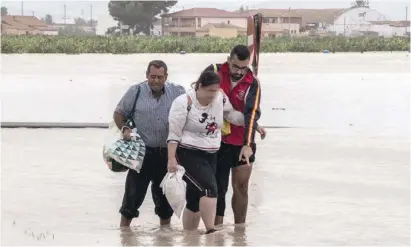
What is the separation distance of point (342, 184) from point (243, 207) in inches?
119

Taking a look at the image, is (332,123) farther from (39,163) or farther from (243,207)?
(243,207)

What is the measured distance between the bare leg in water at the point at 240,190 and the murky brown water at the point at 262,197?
0.43 ft

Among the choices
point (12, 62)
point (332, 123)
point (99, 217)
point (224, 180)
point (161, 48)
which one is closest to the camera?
point (224, 180)

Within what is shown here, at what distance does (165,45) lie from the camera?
231 ft

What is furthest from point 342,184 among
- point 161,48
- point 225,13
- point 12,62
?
point 225,13

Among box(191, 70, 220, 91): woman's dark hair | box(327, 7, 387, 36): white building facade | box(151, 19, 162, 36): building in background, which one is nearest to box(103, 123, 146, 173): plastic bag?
box(191, 70, 220, 91): woman's dark hair

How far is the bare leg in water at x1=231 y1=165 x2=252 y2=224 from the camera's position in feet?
28.2

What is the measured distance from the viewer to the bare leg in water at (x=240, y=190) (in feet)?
28.2

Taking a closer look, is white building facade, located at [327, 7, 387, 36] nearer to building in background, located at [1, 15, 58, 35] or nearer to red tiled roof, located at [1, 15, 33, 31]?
building in background, located at [1, 15, 58, 35]

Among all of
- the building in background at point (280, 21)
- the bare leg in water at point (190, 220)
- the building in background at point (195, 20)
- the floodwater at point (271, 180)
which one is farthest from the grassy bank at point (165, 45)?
the bare leg in water at point (190, 220)

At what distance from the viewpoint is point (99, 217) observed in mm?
9633

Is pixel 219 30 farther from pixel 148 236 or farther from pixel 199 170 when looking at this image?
pixel 199 170

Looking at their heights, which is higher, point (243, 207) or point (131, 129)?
point (131, 129)

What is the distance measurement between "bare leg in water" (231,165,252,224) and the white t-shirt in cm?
49
